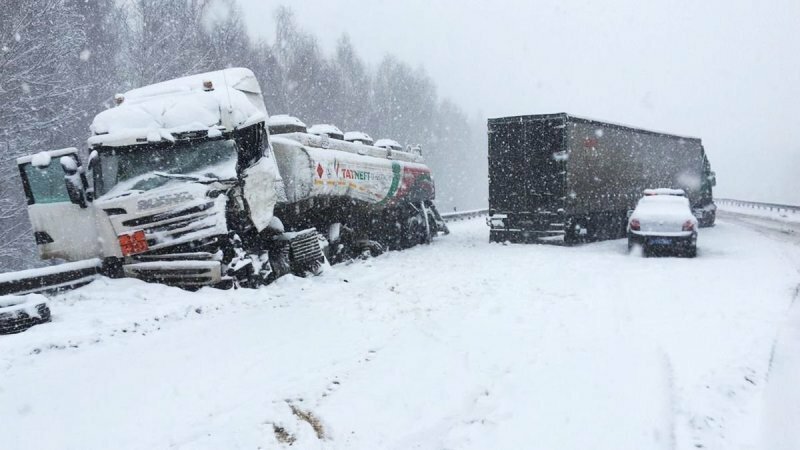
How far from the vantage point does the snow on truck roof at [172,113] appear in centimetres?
765

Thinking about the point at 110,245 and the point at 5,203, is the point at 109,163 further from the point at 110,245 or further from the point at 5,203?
the point at 5,203

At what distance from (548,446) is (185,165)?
6.61m

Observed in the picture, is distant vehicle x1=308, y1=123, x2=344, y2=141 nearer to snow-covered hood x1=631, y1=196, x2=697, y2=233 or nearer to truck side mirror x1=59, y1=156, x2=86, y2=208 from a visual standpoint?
truck side mirror x1=59, y1=156, x2=86, y2=208

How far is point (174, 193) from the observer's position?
7.29 meters

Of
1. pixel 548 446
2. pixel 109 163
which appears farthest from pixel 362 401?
pixel 109 163

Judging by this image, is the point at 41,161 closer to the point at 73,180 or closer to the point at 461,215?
the point at 73,180

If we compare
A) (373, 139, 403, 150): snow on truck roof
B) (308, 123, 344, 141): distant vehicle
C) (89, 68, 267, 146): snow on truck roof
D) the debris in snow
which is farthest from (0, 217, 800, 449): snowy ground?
(373, 139, 403, 150): snow on truck roof

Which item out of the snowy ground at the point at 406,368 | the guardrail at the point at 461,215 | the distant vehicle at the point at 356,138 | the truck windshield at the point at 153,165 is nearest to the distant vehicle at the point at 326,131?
the distant vehicle at the point at 356,138

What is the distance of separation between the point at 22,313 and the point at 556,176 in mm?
12947

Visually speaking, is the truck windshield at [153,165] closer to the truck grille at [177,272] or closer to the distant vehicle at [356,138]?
the truck grille at [177,272]

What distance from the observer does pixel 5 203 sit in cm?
1667

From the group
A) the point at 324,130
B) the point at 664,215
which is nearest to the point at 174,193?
the point at 324,130

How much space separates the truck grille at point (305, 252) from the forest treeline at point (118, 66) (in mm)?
12137

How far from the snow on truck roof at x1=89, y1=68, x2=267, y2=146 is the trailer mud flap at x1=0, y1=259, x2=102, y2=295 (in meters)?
1.89
